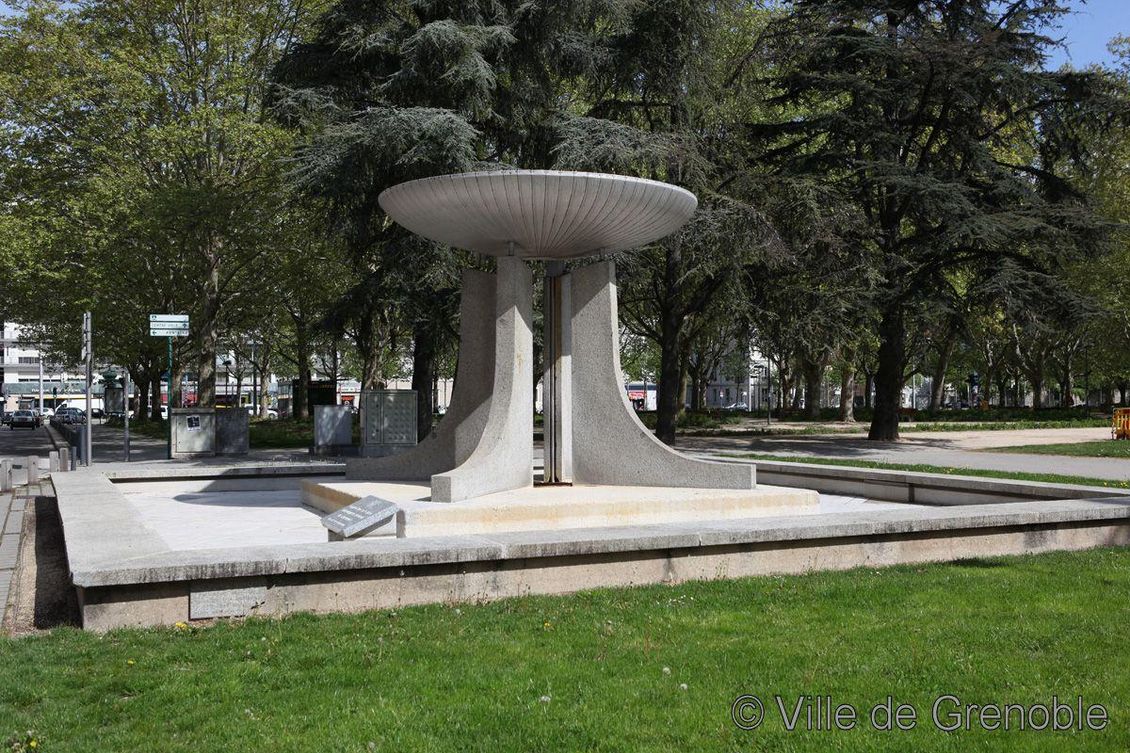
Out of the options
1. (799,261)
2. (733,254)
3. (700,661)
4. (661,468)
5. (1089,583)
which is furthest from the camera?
(799,261)

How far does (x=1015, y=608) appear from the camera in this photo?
22.1ft

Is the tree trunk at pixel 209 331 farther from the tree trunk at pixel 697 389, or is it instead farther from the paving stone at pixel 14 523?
the tree trunk at pixel 697 389

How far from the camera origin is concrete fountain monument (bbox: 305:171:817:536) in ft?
34.3

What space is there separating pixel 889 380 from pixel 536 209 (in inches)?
867

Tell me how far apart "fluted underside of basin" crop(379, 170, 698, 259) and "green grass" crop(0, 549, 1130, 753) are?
4845 mm

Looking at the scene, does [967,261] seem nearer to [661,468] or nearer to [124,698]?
[661,468]

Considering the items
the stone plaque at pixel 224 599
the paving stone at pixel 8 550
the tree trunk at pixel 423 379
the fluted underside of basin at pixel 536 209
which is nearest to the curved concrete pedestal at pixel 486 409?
the fluted underside of basin at pixel 536 209

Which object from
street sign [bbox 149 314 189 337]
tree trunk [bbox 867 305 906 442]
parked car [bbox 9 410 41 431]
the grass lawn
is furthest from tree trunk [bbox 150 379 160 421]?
tree trunk [bbox 867 305 906 442]

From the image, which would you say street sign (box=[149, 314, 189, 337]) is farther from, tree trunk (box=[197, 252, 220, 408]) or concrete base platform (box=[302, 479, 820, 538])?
concrete base platform (box=[302, 479, 820, 538])

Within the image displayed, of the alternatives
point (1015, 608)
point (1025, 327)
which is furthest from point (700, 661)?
point (1025, 327)

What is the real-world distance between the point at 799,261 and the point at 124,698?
21.8 meters

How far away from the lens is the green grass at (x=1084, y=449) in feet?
80.5

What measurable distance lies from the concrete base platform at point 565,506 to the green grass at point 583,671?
2412 millimetres

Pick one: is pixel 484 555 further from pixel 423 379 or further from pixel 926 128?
pixel 926 128
